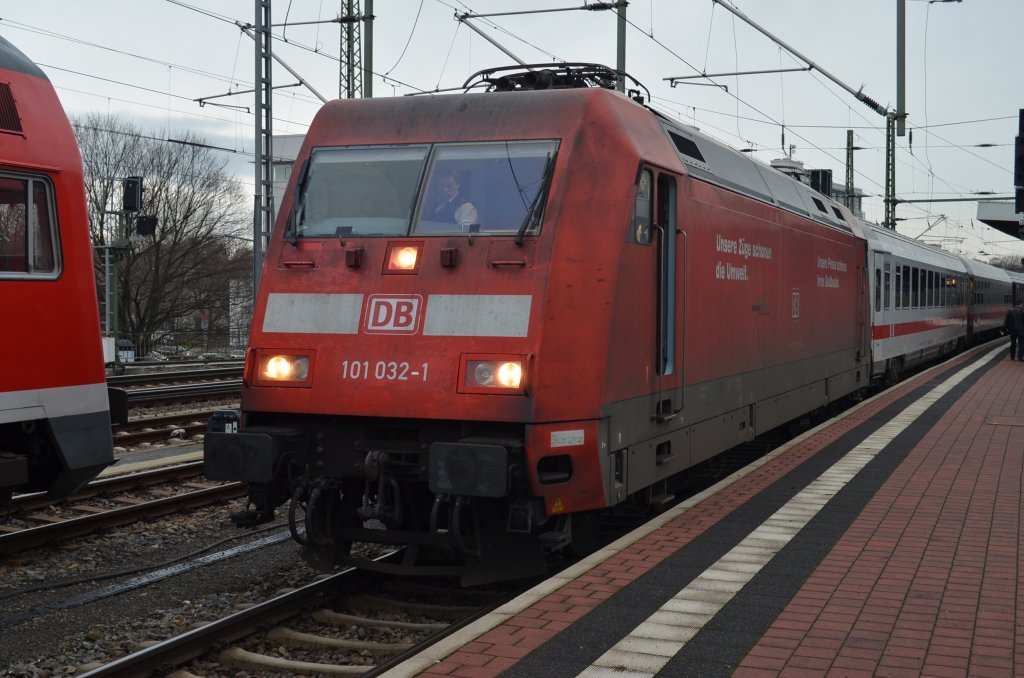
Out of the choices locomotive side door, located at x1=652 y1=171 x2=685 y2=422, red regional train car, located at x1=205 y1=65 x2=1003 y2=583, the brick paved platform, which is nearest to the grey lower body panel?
red regional train car, located at x1=205 y1=65 x2=1003 y2=583

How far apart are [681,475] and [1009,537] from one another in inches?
107

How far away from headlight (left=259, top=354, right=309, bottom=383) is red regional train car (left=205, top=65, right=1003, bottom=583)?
0.5 inches

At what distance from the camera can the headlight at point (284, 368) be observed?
7.15 m

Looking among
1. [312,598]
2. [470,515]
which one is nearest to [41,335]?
[312,598]

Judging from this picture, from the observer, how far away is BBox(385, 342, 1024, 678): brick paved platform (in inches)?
198

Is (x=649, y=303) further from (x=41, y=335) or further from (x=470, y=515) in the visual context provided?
(x=41, y=335)

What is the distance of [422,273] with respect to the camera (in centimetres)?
717

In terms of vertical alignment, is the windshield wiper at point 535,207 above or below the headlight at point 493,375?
above

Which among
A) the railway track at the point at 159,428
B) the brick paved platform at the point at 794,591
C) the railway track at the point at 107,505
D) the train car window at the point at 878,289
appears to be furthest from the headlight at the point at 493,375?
the train car window at the point at 878,289

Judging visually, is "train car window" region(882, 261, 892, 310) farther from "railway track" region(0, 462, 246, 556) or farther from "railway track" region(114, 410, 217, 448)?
"railway track" region(0, 462, 246, 556)

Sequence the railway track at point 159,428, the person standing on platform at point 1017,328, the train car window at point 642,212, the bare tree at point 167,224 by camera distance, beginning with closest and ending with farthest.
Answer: the train car window at point 642,212 < the railway track at point 159,428 < the person standing on platform at point 1017,328 < the bare tree at point 167,224

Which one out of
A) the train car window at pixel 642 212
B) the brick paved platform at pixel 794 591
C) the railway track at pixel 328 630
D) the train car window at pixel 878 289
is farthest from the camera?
the train car window at pixel 878 289

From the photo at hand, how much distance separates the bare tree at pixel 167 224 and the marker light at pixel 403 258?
3186cm

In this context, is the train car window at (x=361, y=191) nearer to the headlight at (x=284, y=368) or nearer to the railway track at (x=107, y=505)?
the headlight at (x=284, y=368)
